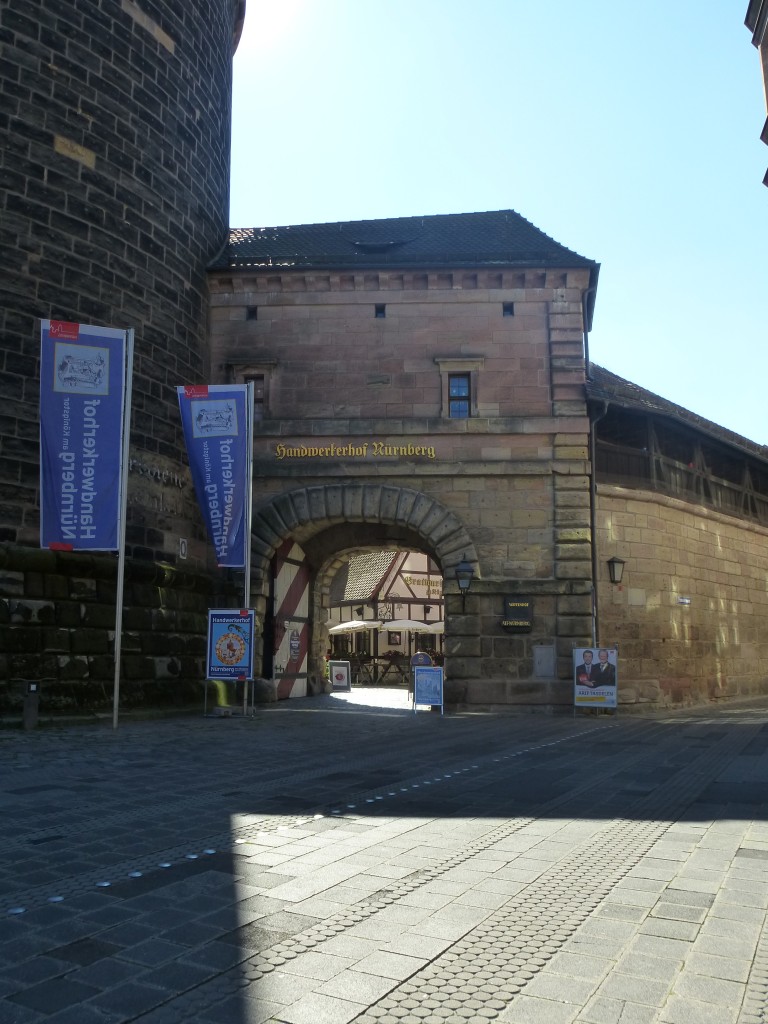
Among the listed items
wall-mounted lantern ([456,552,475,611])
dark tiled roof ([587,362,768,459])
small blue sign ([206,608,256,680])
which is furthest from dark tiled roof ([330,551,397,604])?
small blue sign ([206,608,256,680])

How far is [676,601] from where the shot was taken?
20.5 meters

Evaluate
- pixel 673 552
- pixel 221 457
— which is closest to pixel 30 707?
pixel 221 457

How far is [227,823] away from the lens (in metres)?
5.91

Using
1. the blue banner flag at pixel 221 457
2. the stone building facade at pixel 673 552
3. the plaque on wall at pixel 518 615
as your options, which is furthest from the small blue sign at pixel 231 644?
the stone building facade at pixel 673 552

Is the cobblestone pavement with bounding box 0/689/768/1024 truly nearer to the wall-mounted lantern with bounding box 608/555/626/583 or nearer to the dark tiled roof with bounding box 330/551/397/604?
the wall-mounted lantern with bounding box 608/555/626/583

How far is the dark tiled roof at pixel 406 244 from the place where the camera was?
18906 mm

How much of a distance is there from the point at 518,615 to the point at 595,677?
6.16ft

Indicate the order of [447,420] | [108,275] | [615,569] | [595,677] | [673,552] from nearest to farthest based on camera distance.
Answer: [108,275]
[595,677]
[447,420]
[615,569]
[673,552]

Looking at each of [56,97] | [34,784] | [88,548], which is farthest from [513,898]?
[56,97]

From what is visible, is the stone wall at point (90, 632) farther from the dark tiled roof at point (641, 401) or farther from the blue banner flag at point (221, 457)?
the dark tiled roof at point (641, 401)

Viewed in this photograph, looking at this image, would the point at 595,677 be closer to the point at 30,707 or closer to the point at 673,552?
the point at 673,552

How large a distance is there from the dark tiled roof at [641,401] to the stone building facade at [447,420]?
4.20 feet

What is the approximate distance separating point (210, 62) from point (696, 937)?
1921cm

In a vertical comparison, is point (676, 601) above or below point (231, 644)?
above
